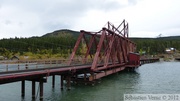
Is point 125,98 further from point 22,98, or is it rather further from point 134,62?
point 134,62

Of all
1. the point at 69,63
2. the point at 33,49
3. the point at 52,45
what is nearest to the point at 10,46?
the point at 33,49

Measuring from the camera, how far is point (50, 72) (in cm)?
3073

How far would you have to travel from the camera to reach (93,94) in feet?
113

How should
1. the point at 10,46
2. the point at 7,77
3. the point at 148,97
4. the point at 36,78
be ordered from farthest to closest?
the point at 10,46
the point at 148,97
the point at 36,78
the point at 7,77

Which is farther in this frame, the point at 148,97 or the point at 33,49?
the point at 33,49

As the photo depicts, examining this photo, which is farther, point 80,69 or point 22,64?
point 80,69

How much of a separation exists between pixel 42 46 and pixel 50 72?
16306cm

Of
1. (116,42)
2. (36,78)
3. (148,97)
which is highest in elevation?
(116,42)

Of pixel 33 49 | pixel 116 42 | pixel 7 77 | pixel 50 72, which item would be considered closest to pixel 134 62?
pixel 116 42

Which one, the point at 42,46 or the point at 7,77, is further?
the point at 42,46

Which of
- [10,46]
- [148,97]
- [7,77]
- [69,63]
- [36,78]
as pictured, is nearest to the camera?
[7,77]

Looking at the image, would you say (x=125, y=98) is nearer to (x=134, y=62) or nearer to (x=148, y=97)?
(x=148, y=97)

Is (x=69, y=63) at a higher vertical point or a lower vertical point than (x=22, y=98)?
higher

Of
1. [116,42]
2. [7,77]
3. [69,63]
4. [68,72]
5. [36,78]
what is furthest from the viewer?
[116,42]
